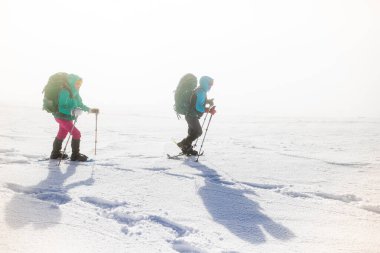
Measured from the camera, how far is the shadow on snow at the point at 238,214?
3.60 meters

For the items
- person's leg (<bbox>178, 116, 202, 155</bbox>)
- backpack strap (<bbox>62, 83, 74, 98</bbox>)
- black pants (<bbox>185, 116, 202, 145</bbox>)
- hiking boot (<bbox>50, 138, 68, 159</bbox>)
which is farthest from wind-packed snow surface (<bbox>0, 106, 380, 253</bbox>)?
backpack strap (<bbox>62, 83, 74, 98</bbox>)

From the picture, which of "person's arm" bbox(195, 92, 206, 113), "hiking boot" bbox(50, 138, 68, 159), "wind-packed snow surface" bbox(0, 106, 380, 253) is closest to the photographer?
"wind-packed snow surface" bbox(0, 106, 380, 253)

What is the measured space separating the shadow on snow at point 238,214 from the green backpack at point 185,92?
2.64 meters

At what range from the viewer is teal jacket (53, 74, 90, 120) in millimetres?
6691

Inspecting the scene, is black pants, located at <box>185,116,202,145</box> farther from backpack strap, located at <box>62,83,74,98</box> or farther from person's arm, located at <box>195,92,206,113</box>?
backpack strap, located at <box>62,83,74,98</box>

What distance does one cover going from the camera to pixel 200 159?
7496 mm

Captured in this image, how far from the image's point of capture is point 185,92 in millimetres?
7719

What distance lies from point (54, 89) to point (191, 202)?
392cm

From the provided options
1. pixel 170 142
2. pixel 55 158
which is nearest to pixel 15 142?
pixel 55 158

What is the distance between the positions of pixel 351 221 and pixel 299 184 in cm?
152

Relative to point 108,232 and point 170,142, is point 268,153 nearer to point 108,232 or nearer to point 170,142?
point 170,142

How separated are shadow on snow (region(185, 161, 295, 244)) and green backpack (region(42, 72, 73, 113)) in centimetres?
349

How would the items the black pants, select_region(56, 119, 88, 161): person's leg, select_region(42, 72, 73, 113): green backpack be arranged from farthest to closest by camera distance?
the black pants → select_region(56, 119, 88, 161): person's leg → select_region(42, 72, 73, 113): green backpack

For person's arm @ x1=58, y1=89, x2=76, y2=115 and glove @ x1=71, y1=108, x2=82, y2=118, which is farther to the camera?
glove @ x1=71, y1=108, x2=82, y2=118
